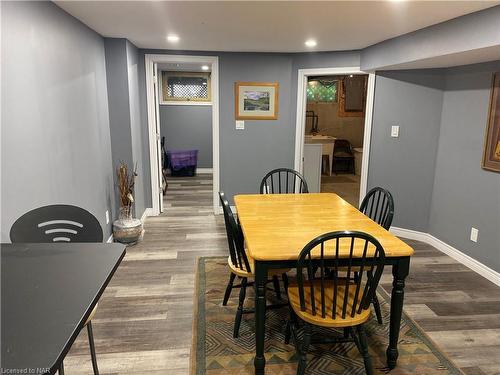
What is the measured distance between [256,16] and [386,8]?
0.93 m

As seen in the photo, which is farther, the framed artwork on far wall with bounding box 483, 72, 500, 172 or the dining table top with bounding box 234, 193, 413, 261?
the framed artwork on far wall with bounding box 483, 72, 500, 172

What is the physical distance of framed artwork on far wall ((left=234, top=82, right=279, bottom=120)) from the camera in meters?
4.80

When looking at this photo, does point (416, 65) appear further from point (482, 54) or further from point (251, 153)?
point (251, 153)

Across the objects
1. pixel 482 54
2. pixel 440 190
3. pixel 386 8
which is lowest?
pixel 440 190

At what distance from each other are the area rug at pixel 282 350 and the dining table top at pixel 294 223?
2.33ft

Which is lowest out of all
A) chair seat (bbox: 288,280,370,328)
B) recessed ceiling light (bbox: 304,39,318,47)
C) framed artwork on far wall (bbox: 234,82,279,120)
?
chair seat (bbox: 288,280,370,328)

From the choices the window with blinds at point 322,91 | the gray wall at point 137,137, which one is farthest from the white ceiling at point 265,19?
the window with blinds at point 322,91

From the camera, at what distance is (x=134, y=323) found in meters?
2.55

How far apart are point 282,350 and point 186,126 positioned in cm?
609

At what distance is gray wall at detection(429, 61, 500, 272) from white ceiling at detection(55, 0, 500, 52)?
2.83ft

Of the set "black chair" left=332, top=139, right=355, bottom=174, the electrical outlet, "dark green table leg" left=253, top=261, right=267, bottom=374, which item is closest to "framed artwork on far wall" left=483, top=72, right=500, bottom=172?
the electrical outlet

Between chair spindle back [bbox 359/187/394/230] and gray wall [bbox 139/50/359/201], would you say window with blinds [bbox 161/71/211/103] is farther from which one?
chair spindle back [bbox 359/187/394/230]

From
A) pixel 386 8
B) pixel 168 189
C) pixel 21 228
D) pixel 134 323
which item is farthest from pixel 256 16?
pixel 168 189

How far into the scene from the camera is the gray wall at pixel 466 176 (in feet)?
10.8
